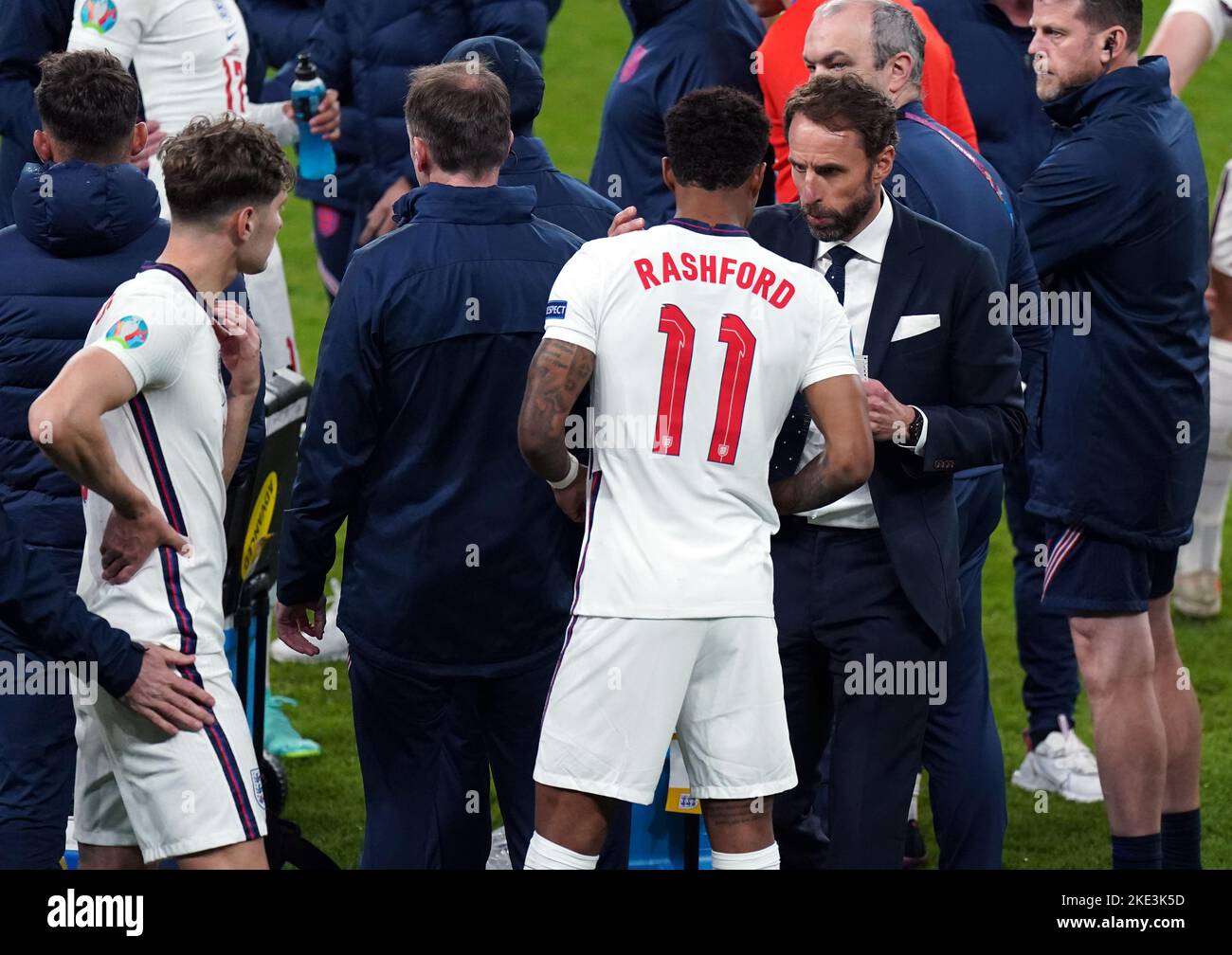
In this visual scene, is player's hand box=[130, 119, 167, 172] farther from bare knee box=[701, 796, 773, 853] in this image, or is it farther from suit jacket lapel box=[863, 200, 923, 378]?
bare knee box=[701, 796, 773, 853]

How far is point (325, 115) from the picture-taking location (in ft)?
20.6

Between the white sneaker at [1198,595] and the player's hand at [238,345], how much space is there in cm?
444

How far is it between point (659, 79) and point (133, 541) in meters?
2.57

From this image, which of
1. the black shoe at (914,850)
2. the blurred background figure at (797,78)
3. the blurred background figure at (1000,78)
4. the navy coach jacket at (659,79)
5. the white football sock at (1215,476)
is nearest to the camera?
the blurred background figure at (797,78)

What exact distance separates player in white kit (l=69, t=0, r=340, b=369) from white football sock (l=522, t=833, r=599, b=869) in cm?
274

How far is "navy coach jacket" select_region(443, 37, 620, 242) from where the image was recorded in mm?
4496

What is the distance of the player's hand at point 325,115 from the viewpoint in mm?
6250

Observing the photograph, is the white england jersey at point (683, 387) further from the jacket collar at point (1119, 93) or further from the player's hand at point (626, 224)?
the jacket collar at point (1119, 93)

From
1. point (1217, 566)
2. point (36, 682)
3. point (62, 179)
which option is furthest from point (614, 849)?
point (1217, 566)

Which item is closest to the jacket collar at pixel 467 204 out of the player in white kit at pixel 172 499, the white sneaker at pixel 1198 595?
the player in white kit at pixel 172 499

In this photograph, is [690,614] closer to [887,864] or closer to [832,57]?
[887,864]

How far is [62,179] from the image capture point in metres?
3.83
